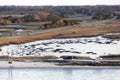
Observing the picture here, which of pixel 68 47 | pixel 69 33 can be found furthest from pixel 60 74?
pixel 69 33

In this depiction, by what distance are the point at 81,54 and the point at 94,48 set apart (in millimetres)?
3603

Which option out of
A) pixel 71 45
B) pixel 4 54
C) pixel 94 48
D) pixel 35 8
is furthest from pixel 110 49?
pixel 35 8

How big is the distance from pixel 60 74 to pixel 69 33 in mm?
19778

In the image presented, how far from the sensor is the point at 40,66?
27797 millimetres

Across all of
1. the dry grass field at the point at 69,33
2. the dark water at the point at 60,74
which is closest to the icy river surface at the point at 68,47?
the dry grass field at the point at 69,33

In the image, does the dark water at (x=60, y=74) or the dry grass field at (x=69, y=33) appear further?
the dry grass field at (x=69, y=33)

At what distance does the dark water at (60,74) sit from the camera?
82.0ft

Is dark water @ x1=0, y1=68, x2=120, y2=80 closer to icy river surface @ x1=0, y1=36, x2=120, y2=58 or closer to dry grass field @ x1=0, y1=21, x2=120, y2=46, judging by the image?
icy river surface @ x1=0, y1=36, x2=120, y2=58

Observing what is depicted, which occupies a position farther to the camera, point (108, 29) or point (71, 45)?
point (108, 29)

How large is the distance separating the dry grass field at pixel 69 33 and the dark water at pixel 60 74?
10.6m

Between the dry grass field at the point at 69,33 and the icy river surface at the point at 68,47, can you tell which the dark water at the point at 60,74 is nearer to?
the icy river surface at the point at 68,47

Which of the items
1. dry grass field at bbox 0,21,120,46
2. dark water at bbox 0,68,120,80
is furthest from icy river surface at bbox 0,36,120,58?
dark water at bbox 0,68,120,80

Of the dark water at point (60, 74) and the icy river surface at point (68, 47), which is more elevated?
the dark water at point (60, 74)

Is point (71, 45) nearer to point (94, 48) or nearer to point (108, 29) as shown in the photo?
→ point (94, 48)
